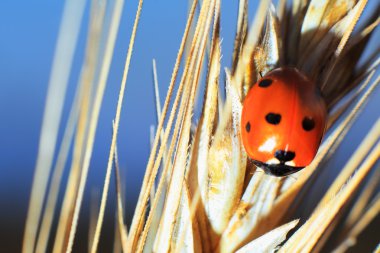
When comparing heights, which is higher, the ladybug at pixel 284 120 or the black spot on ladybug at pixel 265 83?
the black spot on ladybug at pixel 265 83

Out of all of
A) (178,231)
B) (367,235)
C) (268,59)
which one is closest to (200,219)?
(178,231)

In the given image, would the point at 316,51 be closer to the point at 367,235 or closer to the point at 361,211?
the point at 361,211

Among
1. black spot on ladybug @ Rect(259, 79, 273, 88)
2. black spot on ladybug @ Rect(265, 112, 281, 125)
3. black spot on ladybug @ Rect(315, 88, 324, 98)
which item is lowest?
black spot on ladybug @ Rect(265, 112, 281, 125)

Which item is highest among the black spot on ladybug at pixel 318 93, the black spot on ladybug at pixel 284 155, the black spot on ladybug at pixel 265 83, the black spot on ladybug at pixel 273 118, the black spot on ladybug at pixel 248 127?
the black spot on ladybug at pixel 318 93
